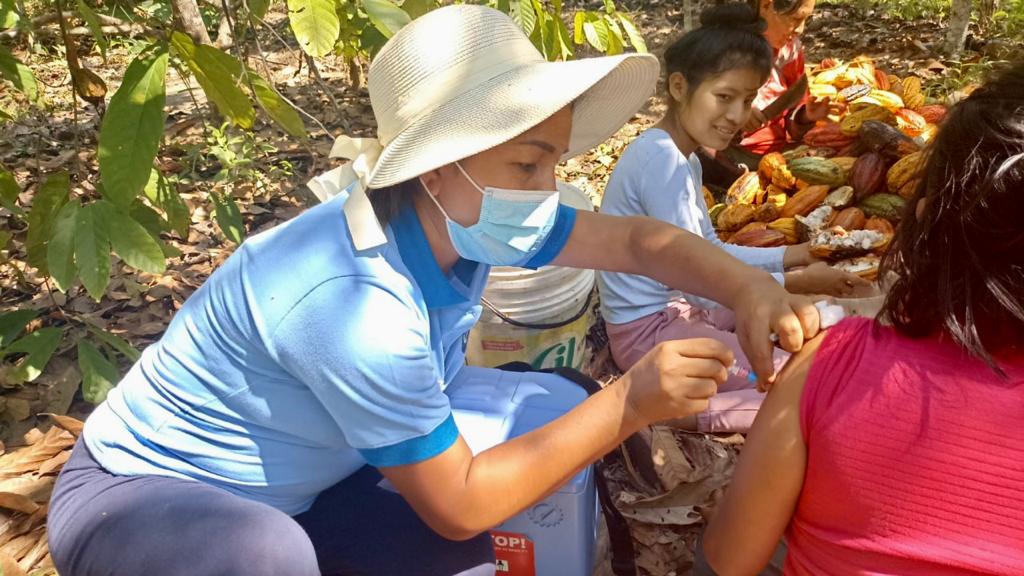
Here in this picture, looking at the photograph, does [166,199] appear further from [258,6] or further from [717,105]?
[717,105]

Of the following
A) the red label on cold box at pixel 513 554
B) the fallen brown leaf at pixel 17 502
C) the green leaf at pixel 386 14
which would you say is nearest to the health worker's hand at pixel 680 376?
the red label on cold box at pixel 513 554

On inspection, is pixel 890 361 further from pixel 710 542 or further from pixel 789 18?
pixel 789 18

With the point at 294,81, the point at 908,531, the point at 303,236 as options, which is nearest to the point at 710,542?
the point at 908,531

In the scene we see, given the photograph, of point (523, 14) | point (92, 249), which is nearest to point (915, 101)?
point (523, 14)

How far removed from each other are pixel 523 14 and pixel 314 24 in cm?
61

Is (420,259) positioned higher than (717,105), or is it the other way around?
(420,259)

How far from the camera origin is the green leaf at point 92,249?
183cm

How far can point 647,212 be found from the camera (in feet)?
8.02

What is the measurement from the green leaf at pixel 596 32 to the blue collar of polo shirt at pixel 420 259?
1.13 meters

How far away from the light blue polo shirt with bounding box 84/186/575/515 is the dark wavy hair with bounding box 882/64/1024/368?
2.58ft

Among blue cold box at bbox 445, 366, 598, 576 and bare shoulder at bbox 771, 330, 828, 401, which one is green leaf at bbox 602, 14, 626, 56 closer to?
blue cold box at bbox 445, 366, 598, 576

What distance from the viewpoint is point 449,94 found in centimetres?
134

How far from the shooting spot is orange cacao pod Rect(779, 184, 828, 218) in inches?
127

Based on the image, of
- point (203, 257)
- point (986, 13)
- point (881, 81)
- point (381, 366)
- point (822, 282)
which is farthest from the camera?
point (986, 13)
